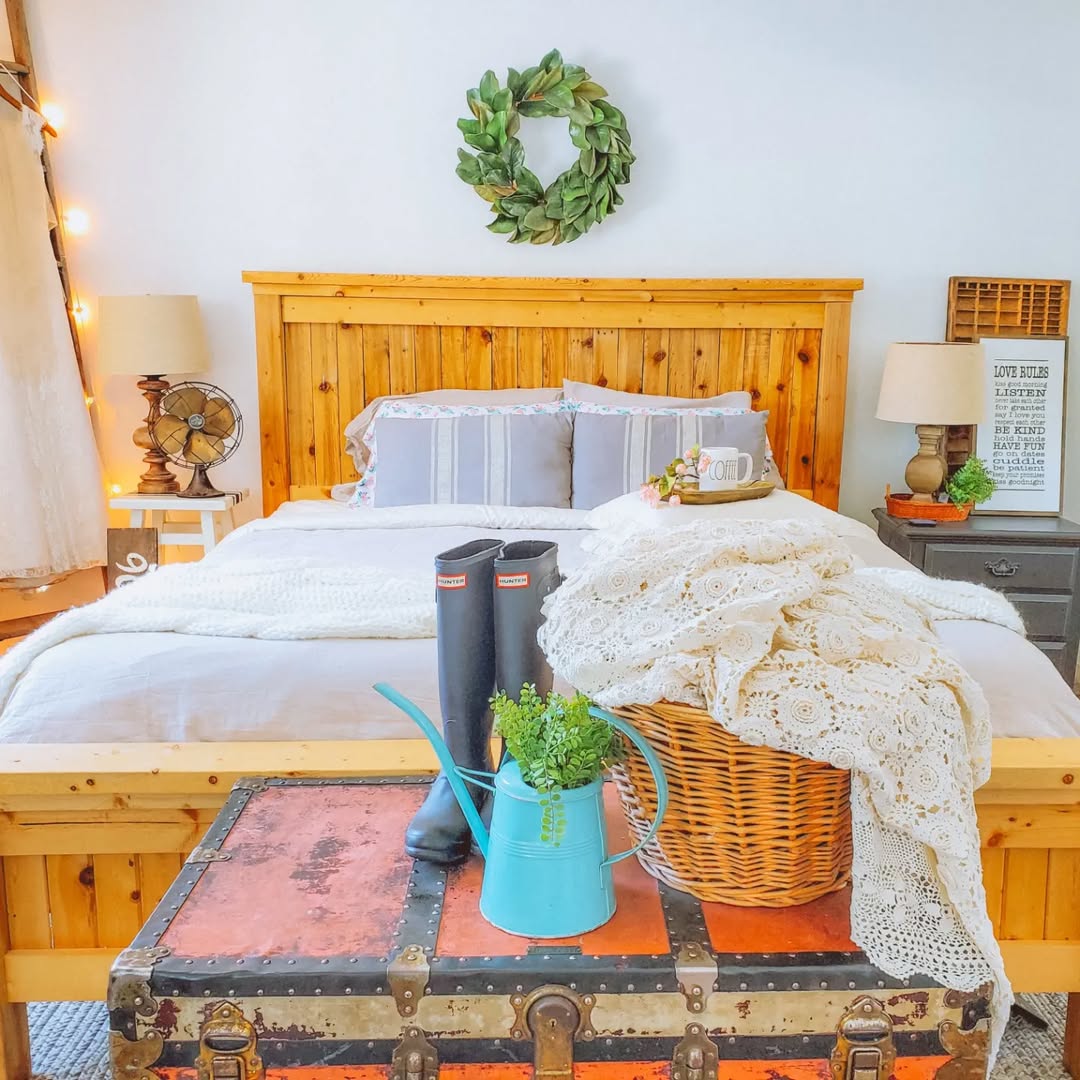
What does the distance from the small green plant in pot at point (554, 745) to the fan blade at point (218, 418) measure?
2.48 metres

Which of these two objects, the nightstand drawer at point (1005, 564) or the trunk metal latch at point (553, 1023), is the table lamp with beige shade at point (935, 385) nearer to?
the nightstand drawer at point (1005, 564)

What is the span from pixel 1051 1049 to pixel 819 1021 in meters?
0.99

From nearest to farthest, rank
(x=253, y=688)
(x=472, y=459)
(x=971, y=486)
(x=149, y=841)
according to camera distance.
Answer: (x=149, y=841), (x=253, y=688), (x=472, y=459), (x=971, y=486)

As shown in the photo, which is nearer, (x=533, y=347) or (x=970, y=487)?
(x=970, y=487)

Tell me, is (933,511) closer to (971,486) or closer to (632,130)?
(971,486)

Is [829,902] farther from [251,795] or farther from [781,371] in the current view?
[781,371]

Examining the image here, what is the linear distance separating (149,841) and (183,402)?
205cm

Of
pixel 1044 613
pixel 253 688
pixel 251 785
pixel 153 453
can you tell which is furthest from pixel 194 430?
pixel 1044 613

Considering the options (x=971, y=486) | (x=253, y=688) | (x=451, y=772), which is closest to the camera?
(x=451, y=772)

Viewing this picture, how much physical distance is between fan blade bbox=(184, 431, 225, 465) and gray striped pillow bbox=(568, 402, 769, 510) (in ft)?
3.76

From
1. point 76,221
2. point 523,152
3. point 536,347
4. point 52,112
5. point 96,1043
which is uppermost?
point 52,112

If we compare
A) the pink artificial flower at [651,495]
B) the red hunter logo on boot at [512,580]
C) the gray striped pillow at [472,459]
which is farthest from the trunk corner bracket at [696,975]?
the gray striped pillow at [472,459]

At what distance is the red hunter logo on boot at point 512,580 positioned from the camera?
1.07 m

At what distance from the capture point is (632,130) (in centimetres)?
328
